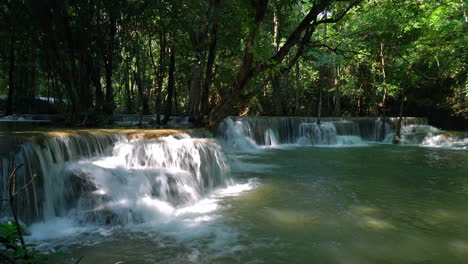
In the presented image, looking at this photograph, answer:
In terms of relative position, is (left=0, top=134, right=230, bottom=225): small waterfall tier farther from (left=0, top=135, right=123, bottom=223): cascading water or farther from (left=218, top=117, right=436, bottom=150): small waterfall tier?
(left=218, top=117, right=436, bottom=150): small waterfall tier

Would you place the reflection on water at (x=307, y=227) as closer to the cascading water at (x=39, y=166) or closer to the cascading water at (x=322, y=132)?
the cascading water at (x=39, y=166)

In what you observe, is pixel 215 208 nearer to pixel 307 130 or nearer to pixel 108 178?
pixel 108 178

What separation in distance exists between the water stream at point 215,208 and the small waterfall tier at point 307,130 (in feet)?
20.6

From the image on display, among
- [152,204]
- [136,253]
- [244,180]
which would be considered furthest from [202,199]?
[136,253]

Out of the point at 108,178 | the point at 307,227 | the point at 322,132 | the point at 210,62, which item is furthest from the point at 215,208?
the point at 322,132

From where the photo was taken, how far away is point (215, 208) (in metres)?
6.08

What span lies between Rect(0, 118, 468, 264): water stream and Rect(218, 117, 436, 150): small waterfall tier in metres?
6.27

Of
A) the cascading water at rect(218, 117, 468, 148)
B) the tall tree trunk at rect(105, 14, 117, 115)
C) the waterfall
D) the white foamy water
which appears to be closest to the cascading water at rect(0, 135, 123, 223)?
the white foamy water

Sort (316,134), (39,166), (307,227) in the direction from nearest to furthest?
(307,227) → (39,166) → (316,134)

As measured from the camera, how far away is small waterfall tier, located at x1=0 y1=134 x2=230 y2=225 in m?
5.13

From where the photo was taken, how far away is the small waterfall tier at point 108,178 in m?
5.13

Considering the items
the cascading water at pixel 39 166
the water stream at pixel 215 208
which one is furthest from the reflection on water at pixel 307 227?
the cascading water at pixel 39 166

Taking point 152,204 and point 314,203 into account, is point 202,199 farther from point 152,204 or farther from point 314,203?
point 314,203

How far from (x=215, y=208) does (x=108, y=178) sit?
199 cm
